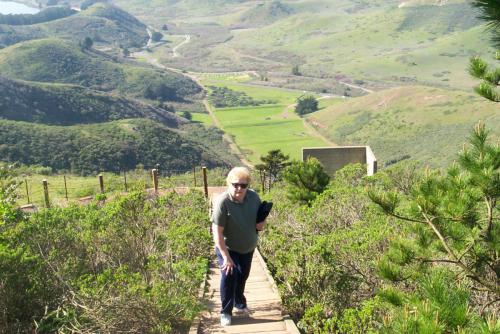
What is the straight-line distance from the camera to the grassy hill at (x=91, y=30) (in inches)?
5053

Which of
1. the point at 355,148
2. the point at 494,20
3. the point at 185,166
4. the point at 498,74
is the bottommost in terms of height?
the point at 185,166

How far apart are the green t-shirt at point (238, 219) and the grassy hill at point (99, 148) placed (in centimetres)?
3466

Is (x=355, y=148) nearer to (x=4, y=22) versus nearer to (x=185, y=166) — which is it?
(x=185, y=166)

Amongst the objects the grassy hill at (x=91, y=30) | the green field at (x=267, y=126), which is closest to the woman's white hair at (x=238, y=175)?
the green field at (x=267, y=126)

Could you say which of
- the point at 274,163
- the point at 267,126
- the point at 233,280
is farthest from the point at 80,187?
the point at 267,126

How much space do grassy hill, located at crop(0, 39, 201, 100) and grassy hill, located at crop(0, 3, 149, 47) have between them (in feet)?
127

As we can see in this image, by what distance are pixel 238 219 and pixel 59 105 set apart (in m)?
55.8

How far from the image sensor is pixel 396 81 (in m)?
100

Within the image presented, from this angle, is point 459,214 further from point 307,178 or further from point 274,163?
point 274,163

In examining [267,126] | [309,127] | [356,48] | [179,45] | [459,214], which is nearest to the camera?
[459,214]

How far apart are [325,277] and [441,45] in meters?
132

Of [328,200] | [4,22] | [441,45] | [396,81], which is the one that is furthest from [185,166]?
[4,22]

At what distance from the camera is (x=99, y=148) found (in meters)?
40.1

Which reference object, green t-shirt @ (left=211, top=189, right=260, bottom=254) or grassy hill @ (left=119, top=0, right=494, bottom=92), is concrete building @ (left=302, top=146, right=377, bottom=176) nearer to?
Answer: green t-shirt @ (left=211, top=189, right=260, bottom=254)
